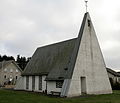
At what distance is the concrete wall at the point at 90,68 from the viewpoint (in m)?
28.4

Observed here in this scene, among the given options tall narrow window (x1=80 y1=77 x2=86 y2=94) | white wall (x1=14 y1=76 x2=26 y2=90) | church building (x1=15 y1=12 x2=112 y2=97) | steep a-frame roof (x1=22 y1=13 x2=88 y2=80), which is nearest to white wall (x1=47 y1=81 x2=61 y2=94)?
church building (x1=15 y1=12 x2=112 y2=97)

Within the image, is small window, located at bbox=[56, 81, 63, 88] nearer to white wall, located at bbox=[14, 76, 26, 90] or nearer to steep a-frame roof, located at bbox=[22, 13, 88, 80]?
steep a-frame roof, located at bbox=[22, 13, 88, 80]

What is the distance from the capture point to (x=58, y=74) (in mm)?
30500

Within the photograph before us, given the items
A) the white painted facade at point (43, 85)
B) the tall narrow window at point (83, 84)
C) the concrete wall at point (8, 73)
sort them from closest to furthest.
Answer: the tall narrow window at point (83, 84), the white painted facade at point (43, 85), the concrete wall at point (8, 73)

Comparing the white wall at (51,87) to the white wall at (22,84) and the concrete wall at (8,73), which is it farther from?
the concrete wall at (8,73)

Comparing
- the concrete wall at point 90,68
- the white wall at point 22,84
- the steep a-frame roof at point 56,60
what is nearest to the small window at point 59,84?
the steep a-frame roof at point 56,60

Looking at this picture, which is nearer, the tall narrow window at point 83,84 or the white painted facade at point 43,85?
the tall narrow window at point 83,84

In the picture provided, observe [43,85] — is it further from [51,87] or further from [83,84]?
[83,84]

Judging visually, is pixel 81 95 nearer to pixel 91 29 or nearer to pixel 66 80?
pixel 66 80

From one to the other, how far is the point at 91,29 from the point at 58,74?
867 centimetres

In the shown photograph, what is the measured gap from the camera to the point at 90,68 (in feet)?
101

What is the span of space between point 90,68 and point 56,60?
635cm

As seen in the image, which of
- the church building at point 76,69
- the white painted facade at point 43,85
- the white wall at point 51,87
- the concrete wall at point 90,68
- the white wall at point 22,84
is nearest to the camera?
the church building at point 76,69

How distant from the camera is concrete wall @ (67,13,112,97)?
93.3 feet
